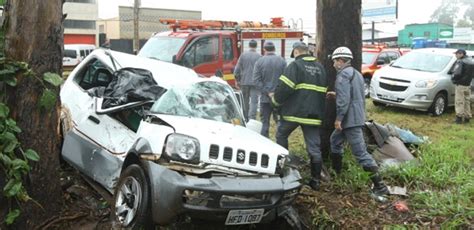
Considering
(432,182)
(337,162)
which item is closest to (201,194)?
(337,162)

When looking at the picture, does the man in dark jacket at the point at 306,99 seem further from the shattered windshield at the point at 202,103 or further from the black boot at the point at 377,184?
the shattered windshield at the point at 202,103

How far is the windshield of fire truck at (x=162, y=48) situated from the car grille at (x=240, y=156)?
725 centimetres

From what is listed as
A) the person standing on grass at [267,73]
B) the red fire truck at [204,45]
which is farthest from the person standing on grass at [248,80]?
the red fire truck at [204,45]

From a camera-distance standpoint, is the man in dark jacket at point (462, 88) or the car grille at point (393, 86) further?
the car grille at point (393, 86)

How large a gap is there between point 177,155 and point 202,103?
0.94 meters

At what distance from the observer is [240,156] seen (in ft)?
13.1

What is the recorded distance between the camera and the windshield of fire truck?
1117 cm

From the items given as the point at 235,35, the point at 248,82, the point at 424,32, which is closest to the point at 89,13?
the point at 424,32

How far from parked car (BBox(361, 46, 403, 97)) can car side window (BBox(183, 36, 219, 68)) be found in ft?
18.7

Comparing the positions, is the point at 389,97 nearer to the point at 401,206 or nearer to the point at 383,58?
the point at 383,58

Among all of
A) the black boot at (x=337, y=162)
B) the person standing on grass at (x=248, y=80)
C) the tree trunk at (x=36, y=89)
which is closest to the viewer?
the tree trunk at (x=36, y=89)

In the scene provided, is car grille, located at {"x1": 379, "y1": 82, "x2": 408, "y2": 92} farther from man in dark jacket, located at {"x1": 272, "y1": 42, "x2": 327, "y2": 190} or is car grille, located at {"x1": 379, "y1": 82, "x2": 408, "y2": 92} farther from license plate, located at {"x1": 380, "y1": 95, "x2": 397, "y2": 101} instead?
man in dark jacket, located at {"x1": 272, "y1": 42, "x2": 327, "y2": 190}

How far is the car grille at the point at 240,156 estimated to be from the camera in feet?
12.9

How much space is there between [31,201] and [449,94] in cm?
1033
